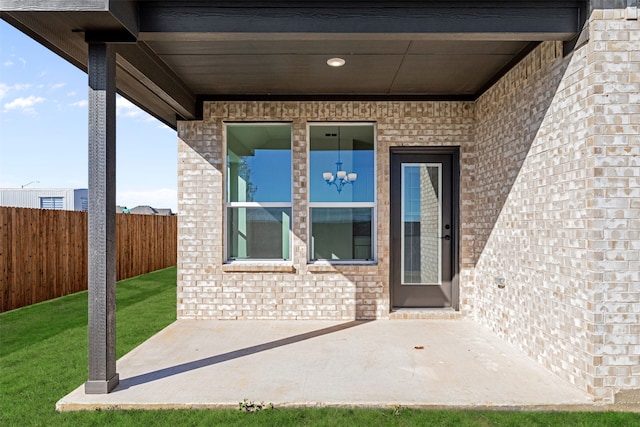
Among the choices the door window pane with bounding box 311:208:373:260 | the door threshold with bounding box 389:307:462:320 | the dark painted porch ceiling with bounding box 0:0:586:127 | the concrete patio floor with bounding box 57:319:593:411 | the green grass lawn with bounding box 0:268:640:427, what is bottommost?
the green grass lawn with bounding box 0:268:640:427

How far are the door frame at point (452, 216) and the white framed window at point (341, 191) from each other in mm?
258

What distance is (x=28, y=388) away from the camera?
3.24 m

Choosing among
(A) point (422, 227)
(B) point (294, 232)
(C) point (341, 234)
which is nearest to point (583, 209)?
(A) point (422, 227)

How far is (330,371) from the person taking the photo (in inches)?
137

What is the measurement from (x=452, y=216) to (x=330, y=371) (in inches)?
114

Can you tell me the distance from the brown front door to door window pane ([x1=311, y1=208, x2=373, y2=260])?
37 cm

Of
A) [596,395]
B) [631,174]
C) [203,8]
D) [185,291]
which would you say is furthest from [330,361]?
[203,8]

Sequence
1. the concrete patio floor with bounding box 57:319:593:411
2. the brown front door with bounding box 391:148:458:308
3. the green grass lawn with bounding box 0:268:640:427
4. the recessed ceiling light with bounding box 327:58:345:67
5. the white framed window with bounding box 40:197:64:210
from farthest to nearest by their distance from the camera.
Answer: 1. the white framed window with bounding box 40:197:64:210
2. the brown front door with bounding box 391:148:458:308
3. the recessed ceiling light with bounding box 327:58:345:67
4. the concrete patio floor with bounding box 57:319:593:411
5. the green grass lawn with bounding box 0:268:640:427

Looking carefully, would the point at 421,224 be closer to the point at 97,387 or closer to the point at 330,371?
the point at 330,371

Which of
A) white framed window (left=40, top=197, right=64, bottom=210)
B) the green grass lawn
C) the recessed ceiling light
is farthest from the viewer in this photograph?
white framed window (left=40, top=197, right=64, bottom=210)

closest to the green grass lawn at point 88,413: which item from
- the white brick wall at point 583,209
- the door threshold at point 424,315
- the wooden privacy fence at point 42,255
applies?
the white brick wall at point 583,209

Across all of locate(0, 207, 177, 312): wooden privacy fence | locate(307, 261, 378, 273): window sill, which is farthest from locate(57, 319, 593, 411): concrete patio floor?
locate(0, 207, 177, 312): wooden privacy fence

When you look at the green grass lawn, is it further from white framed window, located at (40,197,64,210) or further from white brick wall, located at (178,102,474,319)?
white framed window, located at (40,197,64,210)

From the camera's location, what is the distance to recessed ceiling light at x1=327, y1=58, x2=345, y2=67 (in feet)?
13.3
